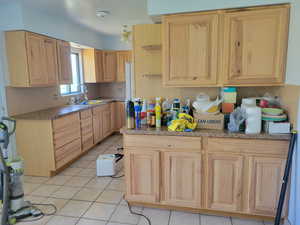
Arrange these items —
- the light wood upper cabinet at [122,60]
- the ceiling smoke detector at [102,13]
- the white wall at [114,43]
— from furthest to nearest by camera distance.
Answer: the white wall at [114,43] → the light wood upper cabinet at [122,60] → the ceiling smoke detector at [102,13]

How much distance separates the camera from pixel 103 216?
7.23 ft

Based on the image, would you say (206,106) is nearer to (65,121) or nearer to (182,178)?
(182,178)

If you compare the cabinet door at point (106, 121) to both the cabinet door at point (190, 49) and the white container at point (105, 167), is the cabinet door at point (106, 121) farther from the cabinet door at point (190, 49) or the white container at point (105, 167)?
the cabinet door at point (190, 49)

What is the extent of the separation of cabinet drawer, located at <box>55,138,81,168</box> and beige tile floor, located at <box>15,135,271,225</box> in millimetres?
170

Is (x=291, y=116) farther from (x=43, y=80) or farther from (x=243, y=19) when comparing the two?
(x=43, y=80)

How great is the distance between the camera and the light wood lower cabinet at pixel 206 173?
76.1 inches

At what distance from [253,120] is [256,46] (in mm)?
694

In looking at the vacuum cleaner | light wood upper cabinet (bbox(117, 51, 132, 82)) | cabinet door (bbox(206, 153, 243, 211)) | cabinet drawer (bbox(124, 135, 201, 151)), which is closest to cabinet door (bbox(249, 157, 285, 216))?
cabinet door (bbox(206, 153, 243, 211))

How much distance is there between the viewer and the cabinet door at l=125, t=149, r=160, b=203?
7.09ft

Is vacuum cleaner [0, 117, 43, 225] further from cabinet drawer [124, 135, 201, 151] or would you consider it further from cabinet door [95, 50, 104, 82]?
cabinet door [95, 50, 104, 82]

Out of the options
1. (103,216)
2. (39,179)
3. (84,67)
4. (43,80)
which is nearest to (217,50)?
(103,216)

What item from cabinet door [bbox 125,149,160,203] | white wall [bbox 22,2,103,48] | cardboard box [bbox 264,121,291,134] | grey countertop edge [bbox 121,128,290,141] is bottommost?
cabinet door [bbox 125,149,160,203]

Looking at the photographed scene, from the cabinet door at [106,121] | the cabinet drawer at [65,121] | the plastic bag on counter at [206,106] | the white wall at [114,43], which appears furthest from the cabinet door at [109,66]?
the plastic bag on counter at [206,106]

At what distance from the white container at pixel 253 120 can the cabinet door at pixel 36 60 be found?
9.37ft
